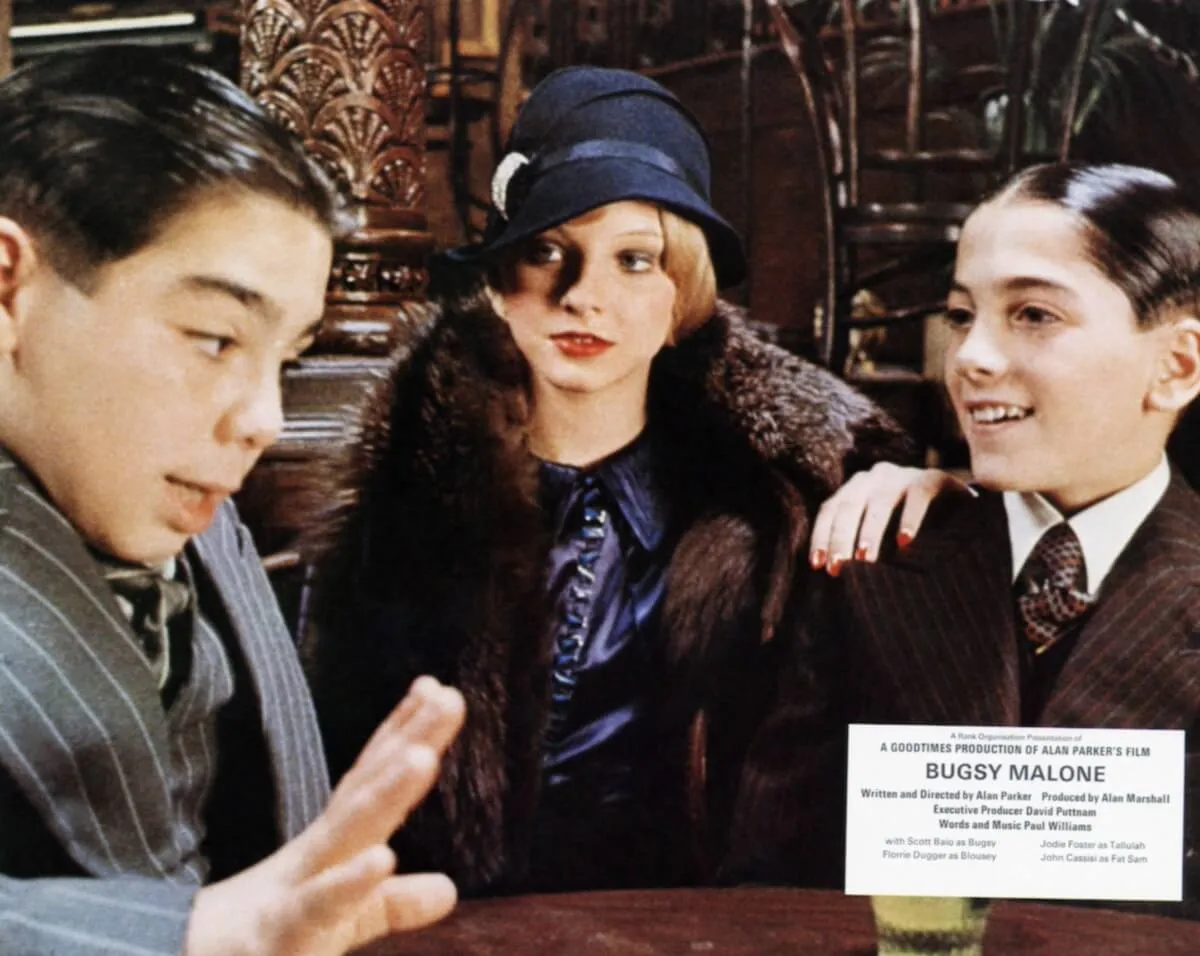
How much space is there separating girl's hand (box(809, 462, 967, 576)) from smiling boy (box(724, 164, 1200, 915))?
0.07 feet

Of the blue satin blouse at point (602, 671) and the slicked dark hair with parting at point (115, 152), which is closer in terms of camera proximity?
the slicked dark hair with parting at point (115, 152)

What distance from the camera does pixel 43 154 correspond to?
1.66 meters

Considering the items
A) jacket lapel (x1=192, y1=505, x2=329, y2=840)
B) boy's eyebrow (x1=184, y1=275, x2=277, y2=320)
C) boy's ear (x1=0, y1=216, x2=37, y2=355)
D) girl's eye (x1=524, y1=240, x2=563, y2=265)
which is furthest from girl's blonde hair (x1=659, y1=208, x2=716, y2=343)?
boy's ear (x1=0, y1=216, x2=37, y2=355)

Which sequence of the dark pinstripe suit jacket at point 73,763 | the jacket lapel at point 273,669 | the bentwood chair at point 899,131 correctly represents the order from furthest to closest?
the bentwood chair at point 899,131
the jacket lapel at point 273,669
the dark pinstripe suit jacket at point 73,763

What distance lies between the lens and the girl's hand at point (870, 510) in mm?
1806

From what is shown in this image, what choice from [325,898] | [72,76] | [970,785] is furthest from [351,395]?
[970,785]

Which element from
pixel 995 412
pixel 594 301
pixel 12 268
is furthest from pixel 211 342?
pixel 995 412

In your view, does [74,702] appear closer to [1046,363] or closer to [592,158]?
[592,158]

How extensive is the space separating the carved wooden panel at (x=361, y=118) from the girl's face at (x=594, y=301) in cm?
16

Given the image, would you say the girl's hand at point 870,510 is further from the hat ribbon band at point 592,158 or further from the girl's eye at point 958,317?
the hat ribbon band at point 592,158

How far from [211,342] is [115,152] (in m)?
0.27

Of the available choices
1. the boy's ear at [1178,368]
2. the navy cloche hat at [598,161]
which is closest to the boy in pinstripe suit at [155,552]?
the navy cloche hat at [598,161]

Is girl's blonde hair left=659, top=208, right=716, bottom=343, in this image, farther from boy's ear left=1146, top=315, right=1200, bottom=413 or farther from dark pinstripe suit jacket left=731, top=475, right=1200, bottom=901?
boy's ear left=1146, top=315, right=1200, bottom=413
